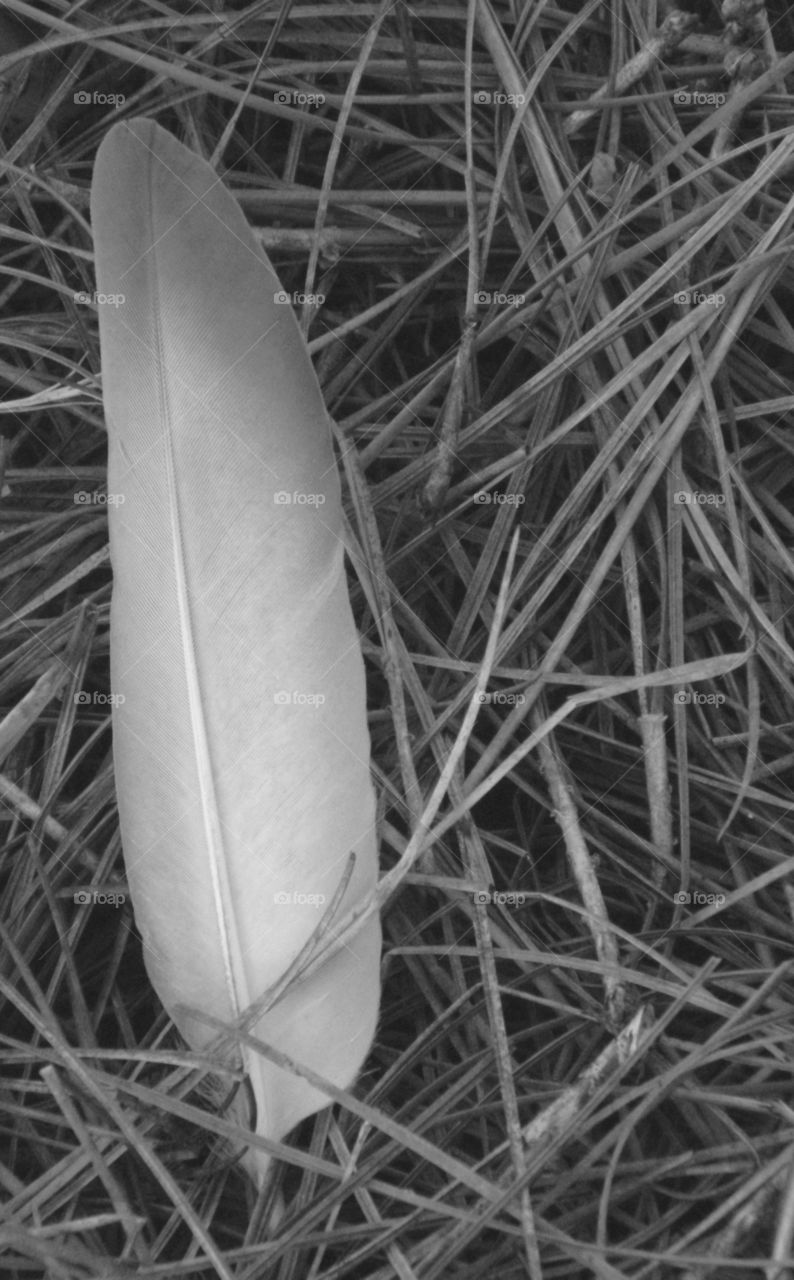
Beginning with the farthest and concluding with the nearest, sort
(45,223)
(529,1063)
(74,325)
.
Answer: (45,223)
(74,325)
(529,1063)

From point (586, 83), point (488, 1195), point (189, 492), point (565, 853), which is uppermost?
point (586, 83)

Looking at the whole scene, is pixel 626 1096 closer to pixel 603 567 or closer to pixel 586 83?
pixel 603 567

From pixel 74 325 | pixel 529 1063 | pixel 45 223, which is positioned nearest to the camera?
pixel 529 1063

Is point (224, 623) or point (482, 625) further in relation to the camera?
point (482, 625)

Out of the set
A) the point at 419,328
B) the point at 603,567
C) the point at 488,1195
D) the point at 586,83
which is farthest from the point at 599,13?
the point at 488,1195
